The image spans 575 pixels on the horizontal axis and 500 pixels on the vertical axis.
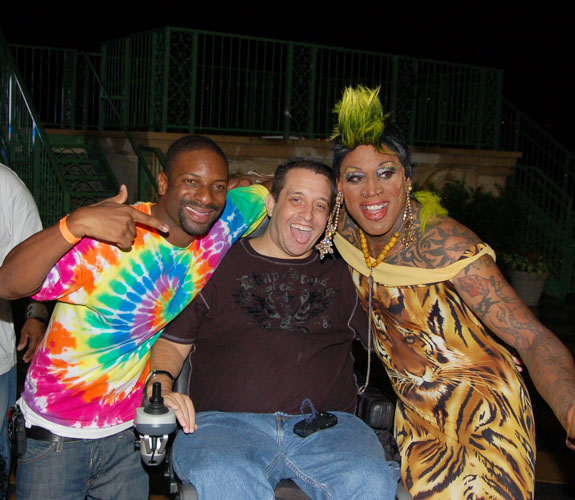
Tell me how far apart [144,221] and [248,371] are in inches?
31.9

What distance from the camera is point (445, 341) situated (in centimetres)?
283

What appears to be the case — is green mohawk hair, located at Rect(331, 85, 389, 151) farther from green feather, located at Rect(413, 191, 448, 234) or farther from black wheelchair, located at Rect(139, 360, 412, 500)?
black wheelchair, located at Rect(139, 360, 412, 500)

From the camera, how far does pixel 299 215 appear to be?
2.99 meters

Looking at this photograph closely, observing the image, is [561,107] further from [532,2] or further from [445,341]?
[445,341]

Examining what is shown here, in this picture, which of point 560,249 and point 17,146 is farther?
point 560,249

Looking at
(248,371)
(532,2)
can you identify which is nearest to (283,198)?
(248,371)

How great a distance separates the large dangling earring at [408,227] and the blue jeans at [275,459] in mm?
778

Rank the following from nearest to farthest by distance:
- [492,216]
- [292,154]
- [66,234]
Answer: [66,234] → [492,216] → [292,154]

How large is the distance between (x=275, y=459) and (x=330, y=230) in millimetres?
973

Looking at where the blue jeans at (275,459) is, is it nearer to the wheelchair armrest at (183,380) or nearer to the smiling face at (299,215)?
the wheelchair armrest at (183,380)

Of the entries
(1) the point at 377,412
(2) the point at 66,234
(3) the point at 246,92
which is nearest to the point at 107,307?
(2) the point at 66,234

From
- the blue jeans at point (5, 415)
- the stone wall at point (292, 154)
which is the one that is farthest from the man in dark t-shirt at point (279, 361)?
the stone wall at point (292, 154)

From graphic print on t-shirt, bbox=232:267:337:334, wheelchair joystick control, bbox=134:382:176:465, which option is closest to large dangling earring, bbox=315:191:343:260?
graphic print on t-shirt, bbox=232:267:337:334

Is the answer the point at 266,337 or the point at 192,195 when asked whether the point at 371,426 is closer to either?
the point at 266,337
